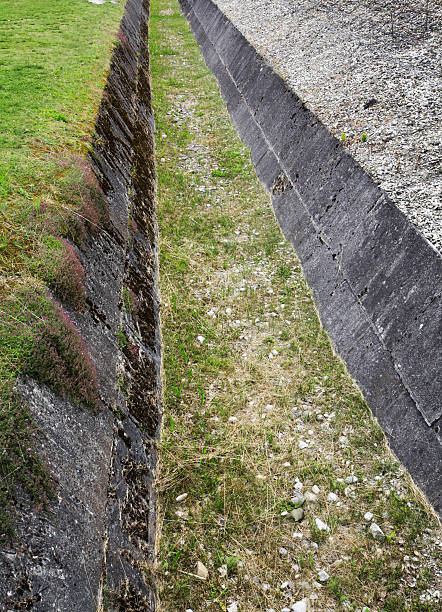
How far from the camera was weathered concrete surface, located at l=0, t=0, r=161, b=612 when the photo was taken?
2881 mm

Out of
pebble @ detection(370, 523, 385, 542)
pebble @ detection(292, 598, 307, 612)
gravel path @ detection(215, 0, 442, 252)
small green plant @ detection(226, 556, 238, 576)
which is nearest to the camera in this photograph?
pebble @ detection(292, 598, 307, 612)

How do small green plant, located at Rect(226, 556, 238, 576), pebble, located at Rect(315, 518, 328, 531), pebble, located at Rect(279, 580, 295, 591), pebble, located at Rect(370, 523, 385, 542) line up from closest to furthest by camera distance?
pebble, located at Rect(279, 580, 295, 591), small green plant, located at Rect(226, 556, 238, 576), pebble, located at Rect(370, 523, 385, 542), pebble, located at Rect(315, 518, 328, 531)

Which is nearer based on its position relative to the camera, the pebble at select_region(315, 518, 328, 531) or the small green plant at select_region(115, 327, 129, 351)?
the pebble at select_region(315, 518, 328, 531)

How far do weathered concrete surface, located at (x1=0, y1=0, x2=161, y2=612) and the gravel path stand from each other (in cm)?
374

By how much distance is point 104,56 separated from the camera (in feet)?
39.3

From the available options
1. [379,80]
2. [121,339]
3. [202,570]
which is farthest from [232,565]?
[379,80]

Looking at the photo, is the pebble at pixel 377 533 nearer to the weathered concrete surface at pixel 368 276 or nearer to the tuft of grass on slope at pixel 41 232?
the weathered concrete surface at pixel 368 276

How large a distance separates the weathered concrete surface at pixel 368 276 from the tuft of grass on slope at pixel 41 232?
3333 mm

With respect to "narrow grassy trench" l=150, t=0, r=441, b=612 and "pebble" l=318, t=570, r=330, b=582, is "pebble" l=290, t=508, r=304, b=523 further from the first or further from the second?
"pebble" l=318, t=570, r=330, b=582

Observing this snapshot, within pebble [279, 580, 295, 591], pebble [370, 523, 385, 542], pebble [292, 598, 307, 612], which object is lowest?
pebble [279, 580, 295, 591]

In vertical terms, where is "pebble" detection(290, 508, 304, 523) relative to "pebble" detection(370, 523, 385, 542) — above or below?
below

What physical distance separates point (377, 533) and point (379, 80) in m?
7.94

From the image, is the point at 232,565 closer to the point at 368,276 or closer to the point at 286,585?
the point at 286,585

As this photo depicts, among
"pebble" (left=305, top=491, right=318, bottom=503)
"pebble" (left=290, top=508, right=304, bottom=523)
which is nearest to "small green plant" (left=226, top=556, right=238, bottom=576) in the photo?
"pebble" (left=290, top=508, right=304, bottom=523)
